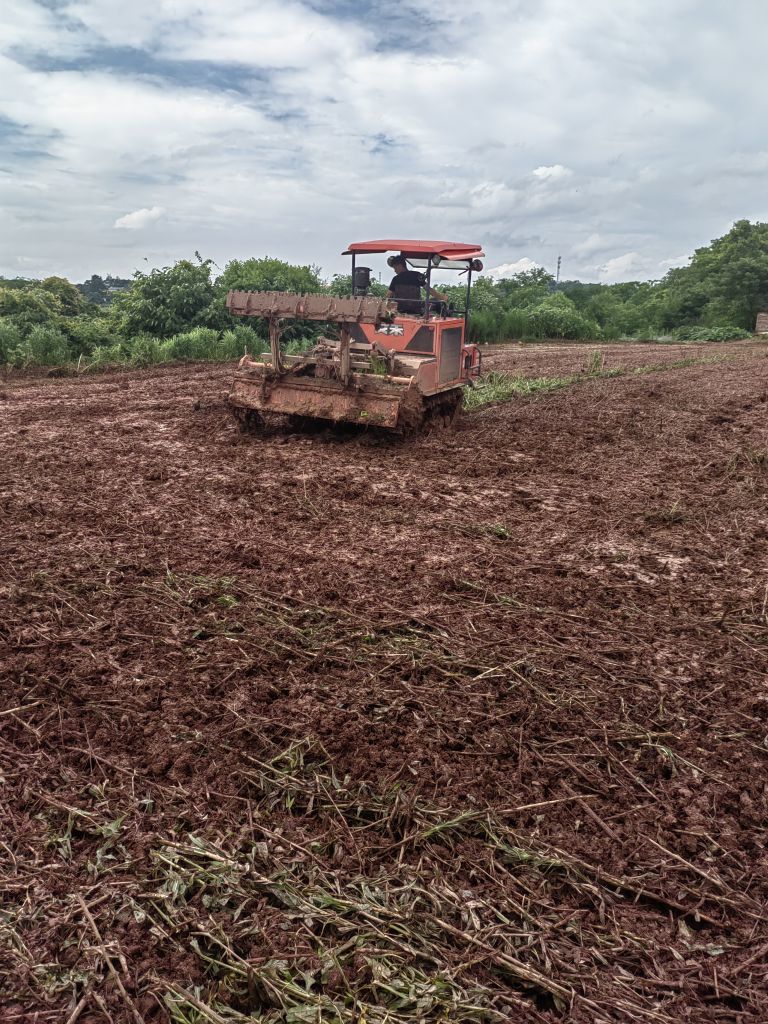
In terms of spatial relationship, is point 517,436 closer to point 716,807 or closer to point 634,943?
point 716,807

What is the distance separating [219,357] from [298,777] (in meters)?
17.5

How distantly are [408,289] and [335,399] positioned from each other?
2501 millimetres

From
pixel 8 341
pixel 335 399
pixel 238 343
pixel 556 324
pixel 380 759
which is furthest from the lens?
pixel 556 324

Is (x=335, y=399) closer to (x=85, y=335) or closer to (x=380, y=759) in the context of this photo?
(x=380, y=759)

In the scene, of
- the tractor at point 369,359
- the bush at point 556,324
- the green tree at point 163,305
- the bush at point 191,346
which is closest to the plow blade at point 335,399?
the tractor at point 369,359

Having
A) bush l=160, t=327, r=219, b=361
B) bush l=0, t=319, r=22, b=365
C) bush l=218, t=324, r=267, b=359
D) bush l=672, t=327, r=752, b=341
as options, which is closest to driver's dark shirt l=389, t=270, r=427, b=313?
bush l=218, t=324, r=267, b=359

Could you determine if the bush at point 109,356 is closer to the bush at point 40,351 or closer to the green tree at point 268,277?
the bush at point 40,351

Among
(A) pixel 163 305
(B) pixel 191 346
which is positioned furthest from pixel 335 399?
(A) pixel 163 305

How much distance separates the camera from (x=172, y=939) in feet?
7.70

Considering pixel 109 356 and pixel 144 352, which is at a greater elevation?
pixel 144 352

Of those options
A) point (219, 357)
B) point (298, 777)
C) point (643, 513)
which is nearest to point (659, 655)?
point (298, 777)

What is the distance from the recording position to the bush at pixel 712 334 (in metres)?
32.8

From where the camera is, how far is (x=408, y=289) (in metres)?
10.3

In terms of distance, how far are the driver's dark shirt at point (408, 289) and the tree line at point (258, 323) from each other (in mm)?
4919
